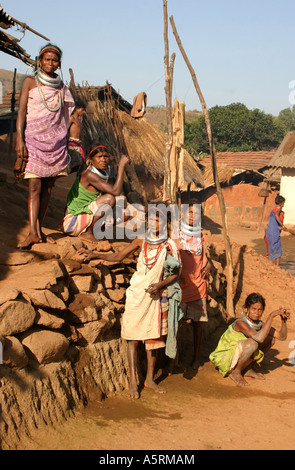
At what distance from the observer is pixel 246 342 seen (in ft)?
16.5

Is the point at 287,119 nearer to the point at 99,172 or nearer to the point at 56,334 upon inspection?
the point at 99,172

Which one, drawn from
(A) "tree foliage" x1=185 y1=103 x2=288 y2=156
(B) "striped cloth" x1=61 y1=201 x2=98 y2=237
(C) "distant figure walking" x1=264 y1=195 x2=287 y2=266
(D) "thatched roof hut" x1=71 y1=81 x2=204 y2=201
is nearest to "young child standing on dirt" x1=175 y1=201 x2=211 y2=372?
(B) "striped cloth" x1=61 y1=201 x2=98 y2=237

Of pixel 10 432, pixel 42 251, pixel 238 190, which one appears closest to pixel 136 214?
pixel 42 251

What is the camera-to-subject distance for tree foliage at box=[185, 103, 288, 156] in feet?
117

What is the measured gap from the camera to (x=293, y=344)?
21.5 ft

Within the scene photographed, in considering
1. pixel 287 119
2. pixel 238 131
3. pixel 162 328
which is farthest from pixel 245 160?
pixel 287 119

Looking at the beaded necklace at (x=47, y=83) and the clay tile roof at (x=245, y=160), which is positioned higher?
the beaded necklace at (x=47, y=83)

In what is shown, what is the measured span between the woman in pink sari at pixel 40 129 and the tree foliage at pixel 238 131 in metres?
31.2

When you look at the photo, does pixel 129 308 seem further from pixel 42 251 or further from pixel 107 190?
pixel 107 190

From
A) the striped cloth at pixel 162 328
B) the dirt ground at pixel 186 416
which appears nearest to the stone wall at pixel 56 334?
the dirt ground at pixel 186 416

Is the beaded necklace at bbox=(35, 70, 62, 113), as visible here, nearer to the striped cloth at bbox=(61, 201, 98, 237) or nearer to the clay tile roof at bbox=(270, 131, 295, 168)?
the striped cloth at bbox=(61, 201, 98, 237)

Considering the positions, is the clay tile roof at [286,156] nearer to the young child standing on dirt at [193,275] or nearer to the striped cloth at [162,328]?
the young child standing on dirt at [193,275]

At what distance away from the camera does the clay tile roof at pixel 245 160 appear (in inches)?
1017

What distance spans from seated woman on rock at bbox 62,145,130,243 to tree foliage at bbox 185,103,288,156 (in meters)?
30.8
